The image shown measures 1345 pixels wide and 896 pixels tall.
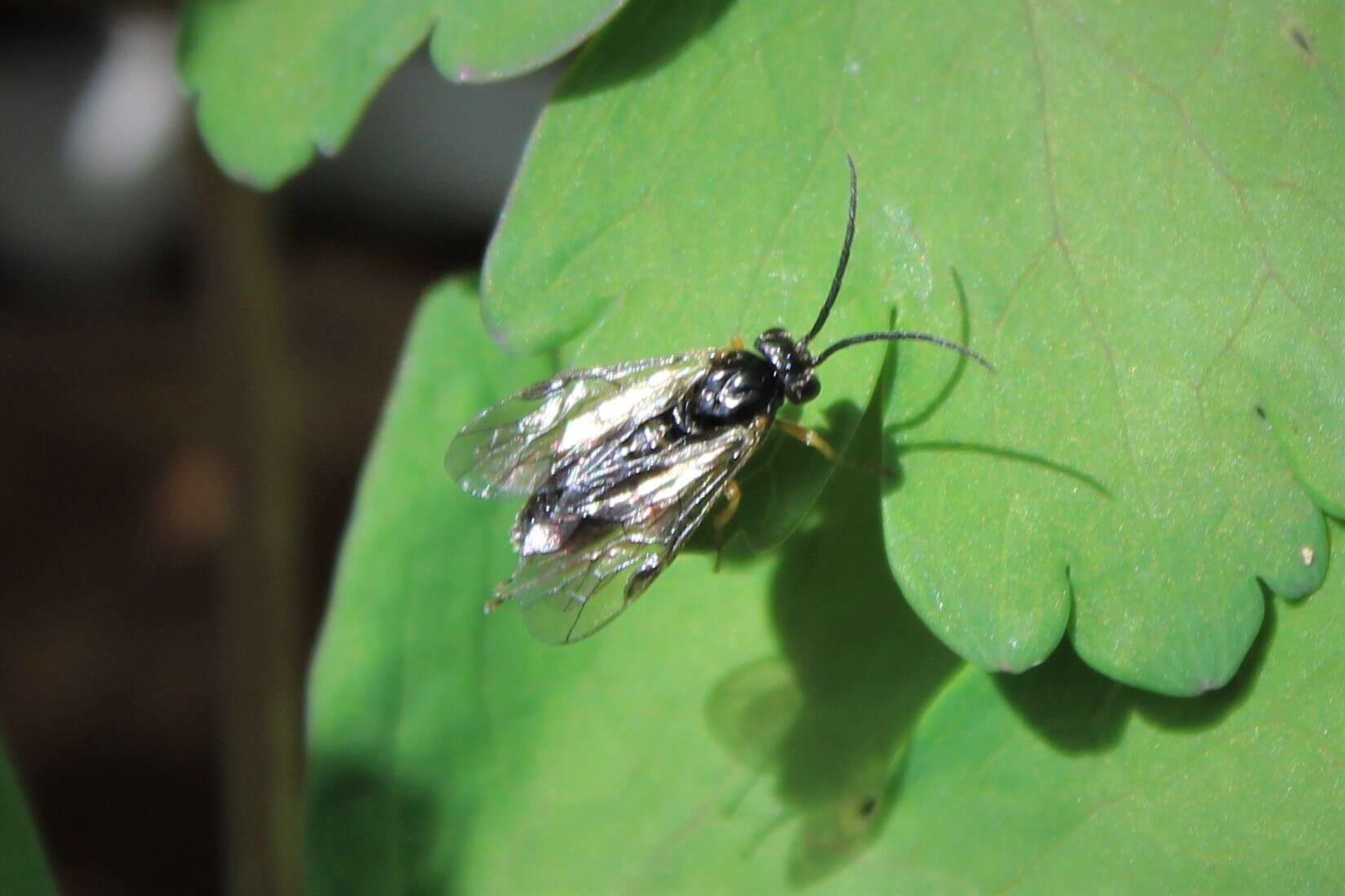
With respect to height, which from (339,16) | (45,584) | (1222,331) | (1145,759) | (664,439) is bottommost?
(45,584)

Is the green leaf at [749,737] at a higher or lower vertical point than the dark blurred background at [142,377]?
higher

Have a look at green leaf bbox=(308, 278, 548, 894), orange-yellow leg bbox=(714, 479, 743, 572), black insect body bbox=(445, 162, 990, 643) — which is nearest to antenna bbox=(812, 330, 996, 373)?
black insect body bbox=(445, 162, 990, 643)

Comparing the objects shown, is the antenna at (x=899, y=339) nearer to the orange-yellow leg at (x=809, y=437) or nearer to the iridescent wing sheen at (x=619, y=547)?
the orange-yellow leg at (x=809, y=437)

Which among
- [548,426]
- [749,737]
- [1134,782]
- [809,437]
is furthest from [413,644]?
[1134,782]

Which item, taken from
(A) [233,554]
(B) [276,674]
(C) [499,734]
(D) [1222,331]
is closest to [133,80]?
(A) [233,554]

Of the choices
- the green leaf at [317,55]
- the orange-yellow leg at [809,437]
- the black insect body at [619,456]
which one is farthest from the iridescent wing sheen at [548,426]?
the green leaf at [317,55]

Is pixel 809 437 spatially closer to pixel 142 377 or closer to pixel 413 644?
pixel 413 644

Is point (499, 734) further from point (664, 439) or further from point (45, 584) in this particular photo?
point (45, 584)
